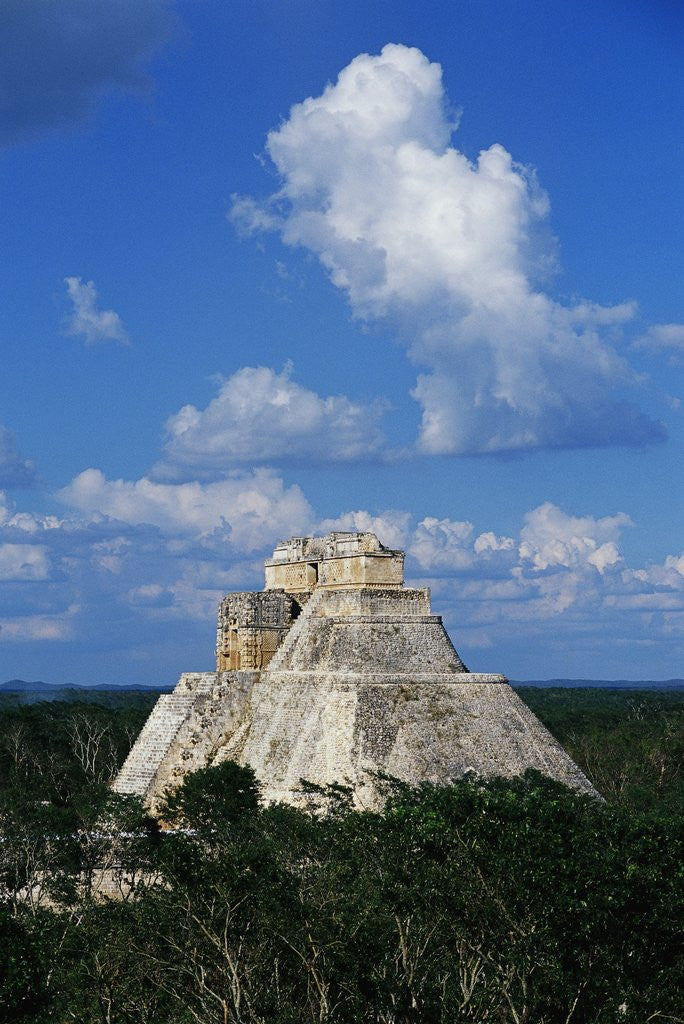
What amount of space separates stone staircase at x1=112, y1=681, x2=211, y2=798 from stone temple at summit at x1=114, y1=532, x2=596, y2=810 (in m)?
0.04

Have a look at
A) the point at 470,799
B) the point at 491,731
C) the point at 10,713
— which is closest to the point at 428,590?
the point at 491,731

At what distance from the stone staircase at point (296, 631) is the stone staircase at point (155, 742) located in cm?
206

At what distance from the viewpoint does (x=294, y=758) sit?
34562mm

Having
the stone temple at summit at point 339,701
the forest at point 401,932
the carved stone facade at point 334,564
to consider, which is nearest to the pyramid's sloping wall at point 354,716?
the stone temple at summit at point 339,701

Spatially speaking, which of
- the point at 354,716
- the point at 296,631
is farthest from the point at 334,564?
the point at 354,716

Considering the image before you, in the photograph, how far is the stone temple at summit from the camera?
3369 centimetres

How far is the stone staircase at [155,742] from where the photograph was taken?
37344mm

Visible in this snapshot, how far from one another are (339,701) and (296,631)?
16.0 feet

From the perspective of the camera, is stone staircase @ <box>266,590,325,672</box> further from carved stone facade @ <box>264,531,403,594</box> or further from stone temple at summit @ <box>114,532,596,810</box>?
carved stone facade @ <box>264,531,403,594</box>

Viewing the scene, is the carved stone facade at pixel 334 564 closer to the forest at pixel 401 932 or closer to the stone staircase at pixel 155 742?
the stone staircase at pixel 155 742

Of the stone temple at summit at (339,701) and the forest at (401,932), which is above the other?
the stone temple at summit at (339,701)

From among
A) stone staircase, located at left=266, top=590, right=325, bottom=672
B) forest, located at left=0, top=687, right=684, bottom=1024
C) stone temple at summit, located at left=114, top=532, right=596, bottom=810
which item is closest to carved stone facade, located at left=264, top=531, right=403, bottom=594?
stone temple at summit, located at left=114, top=532, right=596, bottom=810

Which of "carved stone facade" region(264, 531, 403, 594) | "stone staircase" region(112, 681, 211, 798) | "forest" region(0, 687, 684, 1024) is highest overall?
"carved stone facade" region(264, 531, 403, 594)

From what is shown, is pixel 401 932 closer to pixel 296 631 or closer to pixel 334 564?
pixel 296 631
